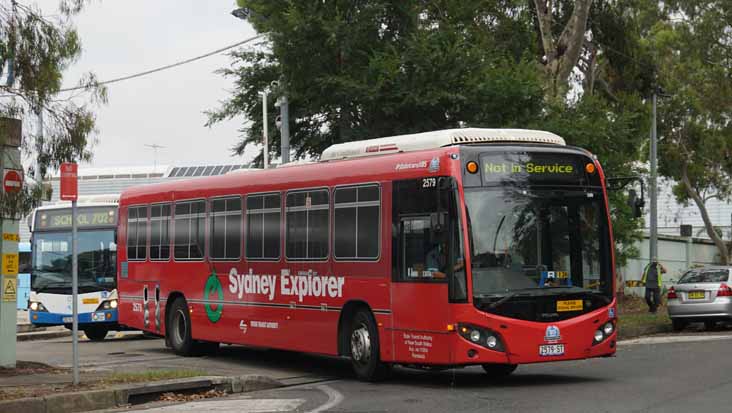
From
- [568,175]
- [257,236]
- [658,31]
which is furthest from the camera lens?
[658,31]

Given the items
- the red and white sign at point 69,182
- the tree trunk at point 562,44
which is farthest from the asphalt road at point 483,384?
the tree trunk at point 562,44

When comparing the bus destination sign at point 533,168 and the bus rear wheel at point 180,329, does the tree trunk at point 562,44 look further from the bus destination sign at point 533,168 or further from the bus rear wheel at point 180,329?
the bus destination sign at point 533,168

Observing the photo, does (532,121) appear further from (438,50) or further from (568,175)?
(568,175)

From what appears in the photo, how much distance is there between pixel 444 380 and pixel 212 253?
554 centimetres

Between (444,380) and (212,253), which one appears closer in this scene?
(444,380)

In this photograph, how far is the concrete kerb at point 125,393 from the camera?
1258cm

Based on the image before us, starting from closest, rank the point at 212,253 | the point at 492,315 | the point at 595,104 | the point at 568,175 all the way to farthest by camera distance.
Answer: the point at 492,315 < the point at 568,175 < the point at 212,253 < the point at 595,104

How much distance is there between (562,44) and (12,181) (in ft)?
67.4

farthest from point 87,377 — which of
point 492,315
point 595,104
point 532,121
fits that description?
point 595,104

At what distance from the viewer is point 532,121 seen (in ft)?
86.7

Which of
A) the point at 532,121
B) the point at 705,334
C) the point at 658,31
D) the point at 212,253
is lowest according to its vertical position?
the point at 705,334

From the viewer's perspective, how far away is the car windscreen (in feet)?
87.0

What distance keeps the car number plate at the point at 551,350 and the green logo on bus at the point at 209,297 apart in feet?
22.7

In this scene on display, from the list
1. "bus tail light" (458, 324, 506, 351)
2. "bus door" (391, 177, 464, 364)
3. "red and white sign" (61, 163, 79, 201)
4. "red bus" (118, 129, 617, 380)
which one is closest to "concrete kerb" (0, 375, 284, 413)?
"red bus" (118, 129, 617, 380)
